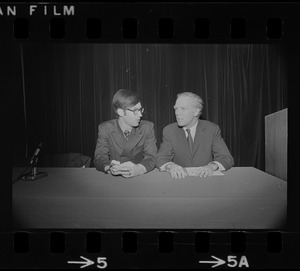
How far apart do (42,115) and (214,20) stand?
1.01 m

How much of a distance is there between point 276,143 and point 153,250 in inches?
33.3

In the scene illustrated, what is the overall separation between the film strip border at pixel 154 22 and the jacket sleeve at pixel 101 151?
0.49m

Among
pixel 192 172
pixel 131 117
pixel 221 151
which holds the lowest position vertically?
pixel 192 172

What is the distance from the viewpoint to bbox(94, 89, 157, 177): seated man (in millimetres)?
2967

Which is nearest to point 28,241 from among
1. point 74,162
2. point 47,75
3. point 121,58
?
point 74,162

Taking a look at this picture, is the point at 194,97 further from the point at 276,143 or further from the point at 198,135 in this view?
the point at 276,143

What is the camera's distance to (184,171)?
296cm

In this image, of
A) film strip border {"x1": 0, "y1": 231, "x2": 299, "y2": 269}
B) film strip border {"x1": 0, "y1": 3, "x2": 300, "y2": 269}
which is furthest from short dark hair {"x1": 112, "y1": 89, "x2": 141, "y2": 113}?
film strip border {"x1": 0, "y1": 231, "x2": 299, "y2": 269}

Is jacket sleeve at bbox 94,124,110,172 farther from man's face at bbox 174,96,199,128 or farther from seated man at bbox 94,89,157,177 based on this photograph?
man's face at bbox 174,96,199,128

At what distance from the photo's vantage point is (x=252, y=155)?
2986 millimetres

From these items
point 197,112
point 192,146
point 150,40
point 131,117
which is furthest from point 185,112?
point 150,40

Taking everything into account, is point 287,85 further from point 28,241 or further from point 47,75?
point 28,241

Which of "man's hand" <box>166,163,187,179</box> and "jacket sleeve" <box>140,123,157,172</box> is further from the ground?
"jacket sleeve" <box>140,123,157,172</box>

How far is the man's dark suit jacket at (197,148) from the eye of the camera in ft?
9.74
